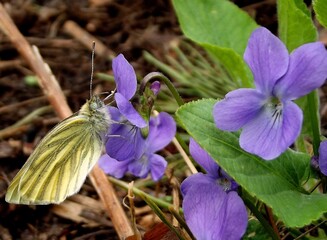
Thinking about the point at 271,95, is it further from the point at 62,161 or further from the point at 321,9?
the point at 62,161

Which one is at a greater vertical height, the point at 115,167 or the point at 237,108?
the point at 237,108

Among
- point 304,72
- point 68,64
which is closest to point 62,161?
point 304,72

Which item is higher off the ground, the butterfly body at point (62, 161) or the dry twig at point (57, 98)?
the butterfly body at point (62, 161)

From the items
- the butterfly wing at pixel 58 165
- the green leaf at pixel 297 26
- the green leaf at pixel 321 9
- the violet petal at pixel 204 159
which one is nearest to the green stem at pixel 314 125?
the green leaf at pixel 297 26

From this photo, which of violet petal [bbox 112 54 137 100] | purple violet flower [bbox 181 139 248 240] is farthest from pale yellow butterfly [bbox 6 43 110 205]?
purple violet flower [bbox 181 139 248 240]

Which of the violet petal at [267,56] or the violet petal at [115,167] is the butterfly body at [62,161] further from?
the violet petal at [267,56]

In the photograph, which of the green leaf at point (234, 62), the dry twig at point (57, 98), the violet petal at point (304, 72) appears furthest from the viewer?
the dry twig at point (57, 98)
